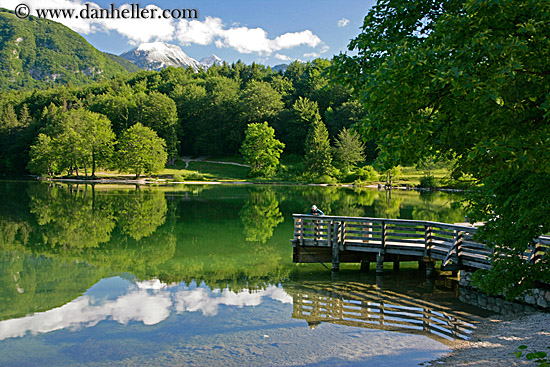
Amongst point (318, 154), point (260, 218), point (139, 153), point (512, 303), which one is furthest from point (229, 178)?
point (512, 303)

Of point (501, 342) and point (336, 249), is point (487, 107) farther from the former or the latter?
point (336, 249)

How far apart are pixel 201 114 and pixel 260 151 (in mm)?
32973

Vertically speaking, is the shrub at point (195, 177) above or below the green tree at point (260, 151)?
below

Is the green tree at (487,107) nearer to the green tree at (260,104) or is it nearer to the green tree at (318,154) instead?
the green tree at (318,154)

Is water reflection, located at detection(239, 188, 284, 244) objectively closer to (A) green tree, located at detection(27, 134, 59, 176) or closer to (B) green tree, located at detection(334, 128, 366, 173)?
(B) green tree, located at detection(334, 128, 366, 173)

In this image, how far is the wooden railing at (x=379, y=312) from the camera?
10888 mm

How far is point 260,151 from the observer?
A: 84875 millimetres

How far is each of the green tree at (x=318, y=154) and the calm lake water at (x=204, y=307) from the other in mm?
57011

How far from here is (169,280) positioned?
50.8ft

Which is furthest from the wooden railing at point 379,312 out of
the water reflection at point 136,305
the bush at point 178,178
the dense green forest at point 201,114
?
the dense green forest at point 201,114

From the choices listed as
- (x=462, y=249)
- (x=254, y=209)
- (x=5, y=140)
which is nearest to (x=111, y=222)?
(x=254, y=209)

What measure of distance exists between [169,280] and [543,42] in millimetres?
13057

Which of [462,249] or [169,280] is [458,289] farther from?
[169,280]

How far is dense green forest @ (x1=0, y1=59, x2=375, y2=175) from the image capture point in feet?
323
